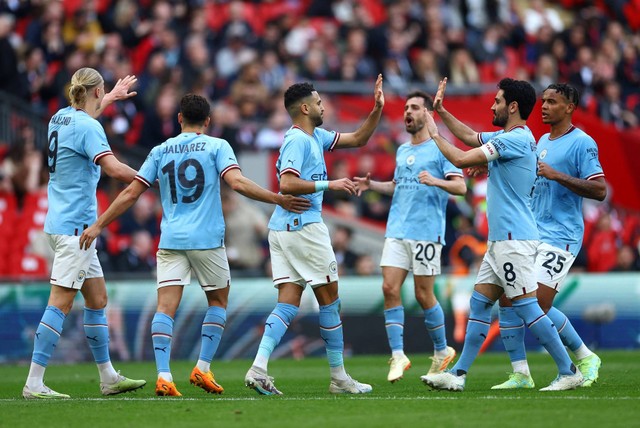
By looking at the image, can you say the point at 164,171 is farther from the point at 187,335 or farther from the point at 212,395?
the point at 187,335

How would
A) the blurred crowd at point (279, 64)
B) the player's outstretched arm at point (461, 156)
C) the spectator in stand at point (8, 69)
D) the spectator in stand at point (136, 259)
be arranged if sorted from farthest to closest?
1. the spectator in stand at point (8, 69)
2. the blurred crowd at point (279, 64)
3. the spectator in stand at point (136, 259)
4. the player's outstretched arm at point (461, 156)

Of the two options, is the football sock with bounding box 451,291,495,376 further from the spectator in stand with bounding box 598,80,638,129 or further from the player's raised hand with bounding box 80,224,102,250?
the spectator in stand with bounding box 598,80,638,129

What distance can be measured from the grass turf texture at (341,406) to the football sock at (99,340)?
0.23m

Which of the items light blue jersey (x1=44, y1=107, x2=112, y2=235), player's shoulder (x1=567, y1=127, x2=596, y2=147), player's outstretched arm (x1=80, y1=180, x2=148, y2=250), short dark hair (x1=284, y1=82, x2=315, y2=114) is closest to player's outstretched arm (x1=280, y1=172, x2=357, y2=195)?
short dark hair (x1=284, y1=82, x2=315, y2=114)

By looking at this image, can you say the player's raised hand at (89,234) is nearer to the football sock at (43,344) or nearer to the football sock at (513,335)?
the football sock at (43,344)

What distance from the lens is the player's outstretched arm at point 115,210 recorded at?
35.3ft

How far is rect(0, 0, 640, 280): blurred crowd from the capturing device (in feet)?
63.7

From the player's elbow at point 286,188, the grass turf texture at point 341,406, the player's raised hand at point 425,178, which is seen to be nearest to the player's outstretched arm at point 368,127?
the player's raised hand at point 425,178

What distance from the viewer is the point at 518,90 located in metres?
10.9

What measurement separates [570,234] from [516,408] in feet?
9.00

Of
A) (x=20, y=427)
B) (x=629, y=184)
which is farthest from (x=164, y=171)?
(x=629, y=184)

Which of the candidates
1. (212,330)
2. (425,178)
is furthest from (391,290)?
(212,330)

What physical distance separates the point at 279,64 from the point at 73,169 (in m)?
12.2

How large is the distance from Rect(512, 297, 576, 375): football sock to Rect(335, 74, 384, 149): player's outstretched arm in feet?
7.21
